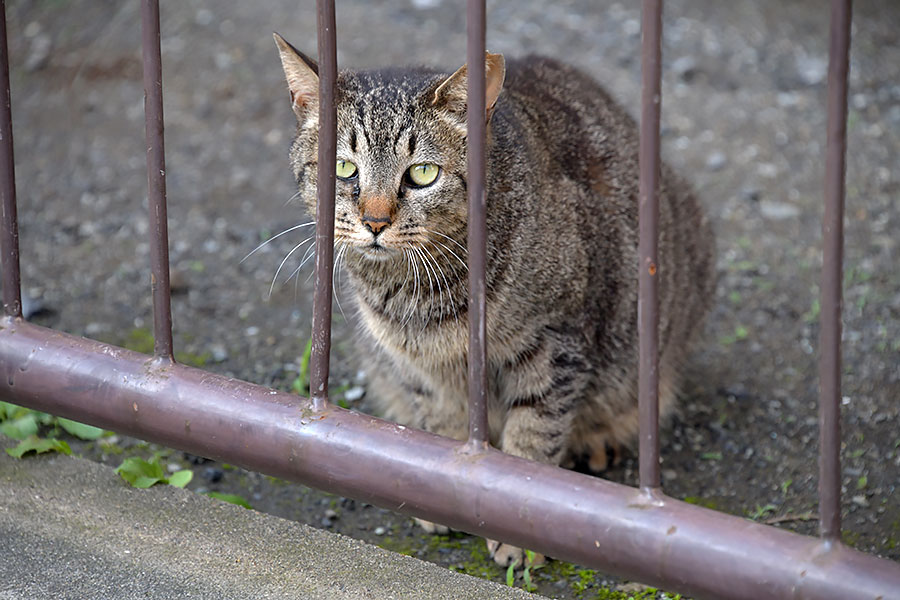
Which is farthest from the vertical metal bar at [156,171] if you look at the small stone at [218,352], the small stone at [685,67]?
the small stone at [685,67]

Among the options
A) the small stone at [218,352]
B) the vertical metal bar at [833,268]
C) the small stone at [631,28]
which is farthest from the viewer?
the small stone at [631,28]

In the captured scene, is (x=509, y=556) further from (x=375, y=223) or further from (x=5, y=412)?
(x=5, y=412)

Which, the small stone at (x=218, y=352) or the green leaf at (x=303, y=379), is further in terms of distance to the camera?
the small stone at (x=218, y=352)

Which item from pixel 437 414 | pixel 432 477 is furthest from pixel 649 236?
pixel 437 414

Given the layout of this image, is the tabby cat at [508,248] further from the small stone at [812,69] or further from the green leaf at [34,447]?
the small stone at [812,69]

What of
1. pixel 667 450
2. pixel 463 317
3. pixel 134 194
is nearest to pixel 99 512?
pixel 463 317

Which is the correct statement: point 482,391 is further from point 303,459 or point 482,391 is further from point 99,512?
point 99,512

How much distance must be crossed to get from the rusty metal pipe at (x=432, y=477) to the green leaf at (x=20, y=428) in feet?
1.58

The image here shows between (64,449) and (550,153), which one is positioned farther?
(550,153)

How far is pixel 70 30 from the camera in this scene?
5523mm

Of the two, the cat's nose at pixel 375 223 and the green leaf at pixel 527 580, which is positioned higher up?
the cat's nose at pixel 375 223

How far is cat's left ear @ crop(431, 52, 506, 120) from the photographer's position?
2.13 metres

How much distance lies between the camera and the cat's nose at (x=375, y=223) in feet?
7.37

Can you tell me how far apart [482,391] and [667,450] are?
4.58ft
